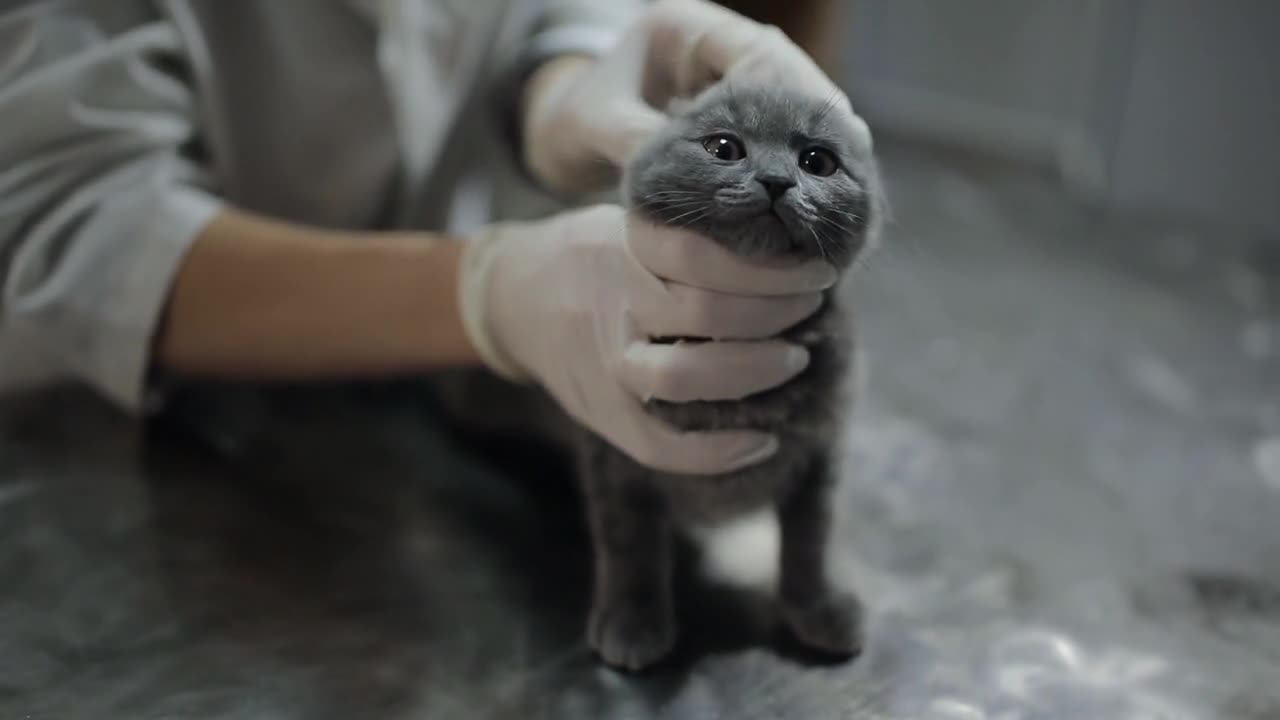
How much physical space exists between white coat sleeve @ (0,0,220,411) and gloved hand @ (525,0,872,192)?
37 cm

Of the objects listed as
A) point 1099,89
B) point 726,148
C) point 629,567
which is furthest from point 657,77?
point 1099,89

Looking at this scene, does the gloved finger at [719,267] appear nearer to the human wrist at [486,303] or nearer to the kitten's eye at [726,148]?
the kitten's eye at [726,148]

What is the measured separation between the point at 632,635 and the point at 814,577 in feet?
0.45

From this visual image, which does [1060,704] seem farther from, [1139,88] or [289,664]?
[1139,88]

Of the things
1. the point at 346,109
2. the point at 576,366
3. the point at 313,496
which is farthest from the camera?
the point at 346,109

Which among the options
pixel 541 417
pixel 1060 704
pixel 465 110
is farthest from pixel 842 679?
pixel 465 110

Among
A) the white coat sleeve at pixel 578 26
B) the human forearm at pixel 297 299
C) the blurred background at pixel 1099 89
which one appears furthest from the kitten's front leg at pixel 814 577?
the blurred background at pixel 1099 89

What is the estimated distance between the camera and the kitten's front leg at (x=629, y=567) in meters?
0.80

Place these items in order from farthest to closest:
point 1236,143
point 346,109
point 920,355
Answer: point 1236,143, point 920,355, point 346,109

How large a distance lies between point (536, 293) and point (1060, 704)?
18.6 inches

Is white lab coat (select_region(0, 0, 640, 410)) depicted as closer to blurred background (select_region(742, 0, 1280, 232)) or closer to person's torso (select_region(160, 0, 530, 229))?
person's torso (select_region(160, 0, 530, 229))

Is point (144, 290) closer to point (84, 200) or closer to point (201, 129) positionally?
point (84, 200)

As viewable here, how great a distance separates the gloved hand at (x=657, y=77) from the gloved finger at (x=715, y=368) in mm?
143

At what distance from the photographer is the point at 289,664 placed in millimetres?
799
